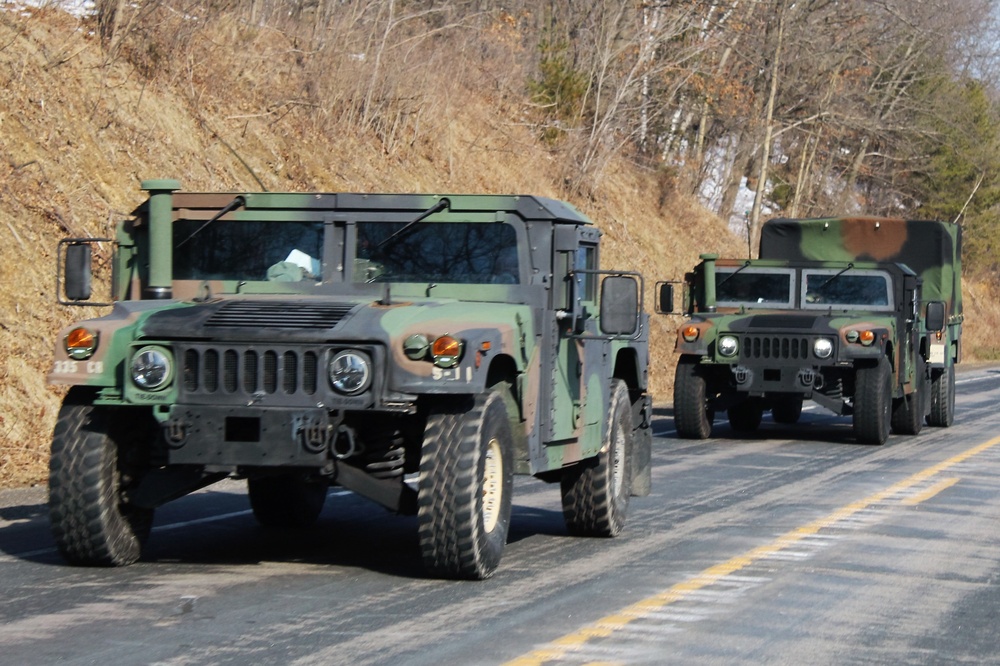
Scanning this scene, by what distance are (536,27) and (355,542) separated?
26.9 meters

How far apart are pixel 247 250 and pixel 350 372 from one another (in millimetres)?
1765

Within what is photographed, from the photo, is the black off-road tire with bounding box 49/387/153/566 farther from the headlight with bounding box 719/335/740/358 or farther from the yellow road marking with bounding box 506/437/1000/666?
the headlight with bounding box 719/335/740/358

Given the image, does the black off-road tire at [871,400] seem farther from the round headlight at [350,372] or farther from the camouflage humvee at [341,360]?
the round headlight at [350,372]

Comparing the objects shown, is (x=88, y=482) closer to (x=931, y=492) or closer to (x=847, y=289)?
(x=931, y=492)

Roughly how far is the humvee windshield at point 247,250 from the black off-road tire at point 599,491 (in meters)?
2.15

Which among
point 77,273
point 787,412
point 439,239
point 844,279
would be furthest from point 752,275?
point 77,273

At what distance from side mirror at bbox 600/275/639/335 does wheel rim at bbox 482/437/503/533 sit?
1.05m

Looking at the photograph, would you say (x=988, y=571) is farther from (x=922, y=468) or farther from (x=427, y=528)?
(x=922, y=468)

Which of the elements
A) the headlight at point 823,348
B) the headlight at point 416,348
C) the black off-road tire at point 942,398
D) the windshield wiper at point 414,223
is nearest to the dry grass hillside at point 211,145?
the windshield wiper at point 414,223

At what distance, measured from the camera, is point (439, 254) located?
859 centimetres

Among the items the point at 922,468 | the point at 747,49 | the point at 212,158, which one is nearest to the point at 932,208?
the point at 747,49

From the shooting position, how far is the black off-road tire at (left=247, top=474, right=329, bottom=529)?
976 cm

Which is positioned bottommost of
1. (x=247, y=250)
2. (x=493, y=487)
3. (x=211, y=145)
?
(x=493, y=487)

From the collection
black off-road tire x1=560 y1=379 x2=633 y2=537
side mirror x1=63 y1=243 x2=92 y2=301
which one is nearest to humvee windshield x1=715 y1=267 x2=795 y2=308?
black off-road tire x1=560 y1=379 x2=633 y2=537
